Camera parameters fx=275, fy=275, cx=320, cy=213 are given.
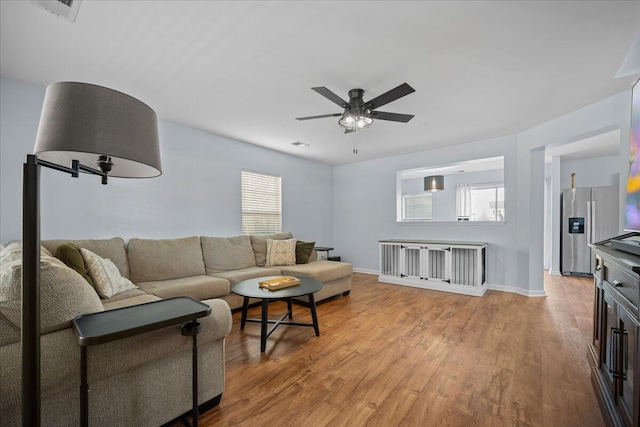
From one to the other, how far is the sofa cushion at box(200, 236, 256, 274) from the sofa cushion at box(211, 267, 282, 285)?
12 cm

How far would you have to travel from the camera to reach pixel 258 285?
287 centimetres

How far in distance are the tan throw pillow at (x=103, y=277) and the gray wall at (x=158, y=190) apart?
0.89m

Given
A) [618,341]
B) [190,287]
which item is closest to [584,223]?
[618,341]

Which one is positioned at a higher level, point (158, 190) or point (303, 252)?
point (158, 190)

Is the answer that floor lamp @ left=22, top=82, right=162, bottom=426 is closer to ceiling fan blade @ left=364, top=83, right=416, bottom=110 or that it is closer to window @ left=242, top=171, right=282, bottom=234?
ceiling fan blade @ left=364, top=83, right=416, bottom=110

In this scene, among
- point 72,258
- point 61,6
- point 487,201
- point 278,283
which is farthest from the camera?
point 487,201

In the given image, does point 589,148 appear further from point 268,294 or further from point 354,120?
point 268,294

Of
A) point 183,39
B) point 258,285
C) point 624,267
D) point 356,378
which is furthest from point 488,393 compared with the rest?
point 183,39

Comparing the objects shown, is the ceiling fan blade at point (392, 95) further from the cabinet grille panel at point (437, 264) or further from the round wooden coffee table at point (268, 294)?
the cabinet grille panel at point (437, 264)

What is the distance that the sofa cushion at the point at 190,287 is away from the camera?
284cm

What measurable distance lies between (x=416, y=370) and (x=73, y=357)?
7.01 feet

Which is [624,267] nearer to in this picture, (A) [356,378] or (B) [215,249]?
(A) [356,378]

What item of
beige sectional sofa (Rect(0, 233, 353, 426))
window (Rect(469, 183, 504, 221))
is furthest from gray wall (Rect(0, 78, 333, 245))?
window (Rect(469, 183, 504, 221))

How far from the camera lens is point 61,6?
1748 millimetres
